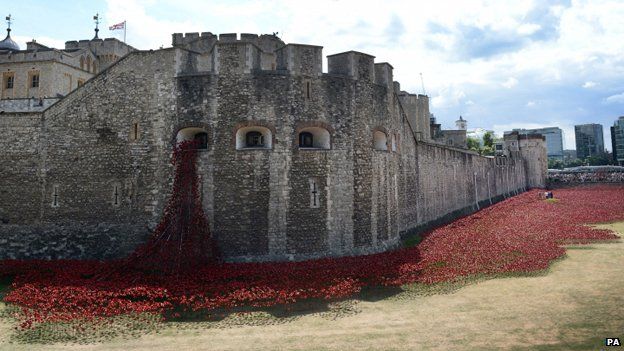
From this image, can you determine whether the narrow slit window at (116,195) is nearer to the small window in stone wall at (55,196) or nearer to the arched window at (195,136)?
the small window in stone wall at (55,196)

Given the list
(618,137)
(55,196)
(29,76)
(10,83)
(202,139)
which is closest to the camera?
(202,139)

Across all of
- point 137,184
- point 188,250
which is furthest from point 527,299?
point 137,184

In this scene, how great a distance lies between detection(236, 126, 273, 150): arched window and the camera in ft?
54.3

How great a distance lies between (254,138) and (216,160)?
6.14 feet

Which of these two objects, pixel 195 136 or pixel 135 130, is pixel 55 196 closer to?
pixel 135 130

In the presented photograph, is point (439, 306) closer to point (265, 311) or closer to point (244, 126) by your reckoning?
point (265, 311)

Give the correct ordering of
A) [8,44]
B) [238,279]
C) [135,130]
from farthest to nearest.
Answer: [8,44]
[135,130]
[238,279]

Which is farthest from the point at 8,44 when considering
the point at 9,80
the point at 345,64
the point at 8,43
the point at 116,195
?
the point at 345,64

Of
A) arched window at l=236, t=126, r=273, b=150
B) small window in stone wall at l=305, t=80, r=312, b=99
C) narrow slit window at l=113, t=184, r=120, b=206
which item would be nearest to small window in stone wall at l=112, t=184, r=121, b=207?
narrow slit window at l=113, t=184, r=120, b=206

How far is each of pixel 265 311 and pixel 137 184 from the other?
8.86m

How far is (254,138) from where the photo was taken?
680 inches

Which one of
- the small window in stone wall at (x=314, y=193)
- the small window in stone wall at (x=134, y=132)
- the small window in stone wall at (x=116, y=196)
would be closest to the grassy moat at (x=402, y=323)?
the small window in stone wall at (x=314, y=193)

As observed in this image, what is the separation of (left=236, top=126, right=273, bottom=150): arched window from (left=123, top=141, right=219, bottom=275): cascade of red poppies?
1.81 meters

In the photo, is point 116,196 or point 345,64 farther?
point 345,64
